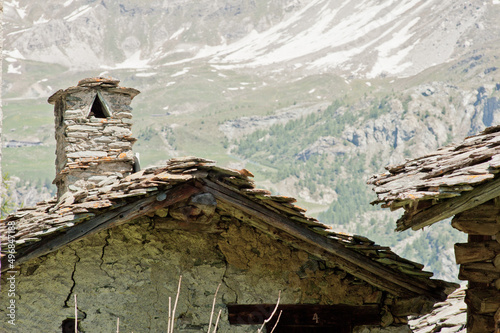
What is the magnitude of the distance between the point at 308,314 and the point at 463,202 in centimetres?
187

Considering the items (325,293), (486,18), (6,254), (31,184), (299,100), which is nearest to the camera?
(6,254)

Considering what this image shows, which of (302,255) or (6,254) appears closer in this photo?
(6,254)

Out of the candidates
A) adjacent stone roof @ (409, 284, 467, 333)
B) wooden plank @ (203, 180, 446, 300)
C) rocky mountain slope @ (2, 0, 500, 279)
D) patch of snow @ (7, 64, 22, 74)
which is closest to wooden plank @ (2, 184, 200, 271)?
wooden plank @ (203, 180, 446, 300)

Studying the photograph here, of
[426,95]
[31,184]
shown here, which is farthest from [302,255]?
[426,95]

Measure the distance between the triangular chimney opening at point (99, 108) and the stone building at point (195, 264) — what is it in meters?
3.45

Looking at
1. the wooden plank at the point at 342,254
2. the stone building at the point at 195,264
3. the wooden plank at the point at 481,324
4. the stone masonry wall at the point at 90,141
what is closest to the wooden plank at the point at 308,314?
the stone building at the point at 195,264

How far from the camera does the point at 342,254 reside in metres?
5.77

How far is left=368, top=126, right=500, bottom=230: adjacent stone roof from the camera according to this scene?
16.2ft

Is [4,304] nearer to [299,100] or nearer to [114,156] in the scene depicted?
[114,156]

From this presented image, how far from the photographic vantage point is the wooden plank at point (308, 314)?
585cm

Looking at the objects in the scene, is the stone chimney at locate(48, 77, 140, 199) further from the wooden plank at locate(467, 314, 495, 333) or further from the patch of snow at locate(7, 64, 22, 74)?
the patch of snow at locate(7, 64, 22, 74)

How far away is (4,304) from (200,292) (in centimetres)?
178

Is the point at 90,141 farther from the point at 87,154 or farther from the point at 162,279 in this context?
the point at 162,279

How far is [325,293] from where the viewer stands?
19.8ft
